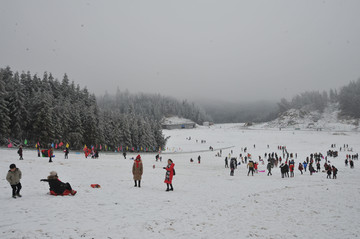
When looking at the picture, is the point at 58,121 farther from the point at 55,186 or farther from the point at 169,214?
the point at 169,214

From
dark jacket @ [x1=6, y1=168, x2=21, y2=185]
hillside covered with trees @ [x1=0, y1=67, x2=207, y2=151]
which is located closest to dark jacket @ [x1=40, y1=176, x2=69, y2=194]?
dark jacket @ [x1=6, y1=168, x2=21, y2=185]

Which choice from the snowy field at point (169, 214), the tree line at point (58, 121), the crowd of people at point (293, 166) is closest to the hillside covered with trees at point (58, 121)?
the tree line at point (58, 121)

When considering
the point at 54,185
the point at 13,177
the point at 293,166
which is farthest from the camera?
the point at 293,166

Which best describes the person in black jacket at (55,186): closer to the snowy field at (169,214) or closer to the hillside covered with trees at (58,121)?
the snowy field at (169,214)

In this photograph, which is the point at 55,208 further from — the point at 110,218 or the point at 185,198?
the point at 185,198

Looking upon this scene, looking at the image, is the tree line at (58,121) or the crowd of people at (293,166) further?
the tree line at (58,121)

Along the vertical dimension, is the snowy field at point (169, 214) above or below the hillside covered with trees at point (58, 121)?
below

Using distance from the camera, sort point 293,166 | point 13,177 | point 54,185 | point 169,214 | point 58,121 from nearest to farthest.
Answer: point 169,214
point 13,177
point 54,185
point 293,166
point 58,121

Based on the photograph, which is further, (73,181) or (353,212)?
(73,181)

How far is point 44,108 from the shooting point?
136ft

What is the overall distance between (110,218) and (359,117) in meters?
240

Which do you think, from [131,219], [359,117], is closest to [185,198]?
[131,219]

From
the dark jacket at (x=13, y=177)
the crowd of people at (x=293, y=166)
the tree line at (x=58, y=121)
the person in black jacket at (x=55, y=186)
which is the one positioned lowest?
the crowd of people at (x=293, y=166)

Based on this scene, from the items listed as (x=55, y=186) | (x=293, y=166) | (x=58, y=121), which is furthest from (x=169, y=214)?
(x=58, y=121)
